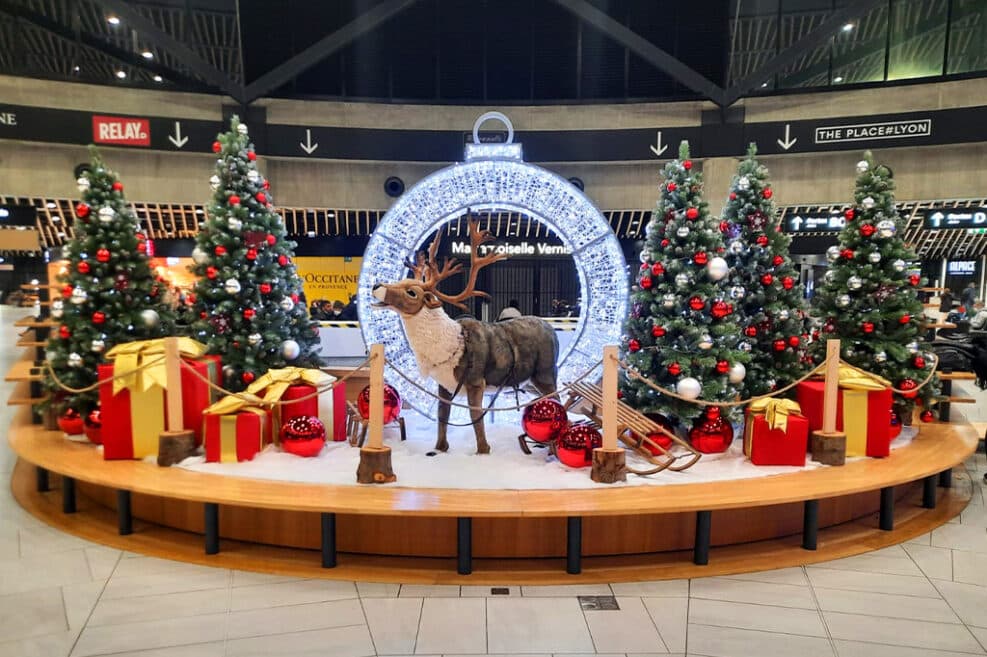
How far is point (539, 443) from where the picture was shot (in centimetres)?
455

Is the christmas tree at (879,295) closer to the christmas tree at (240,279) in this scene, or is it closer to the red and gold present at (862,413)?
the red and gold present at (862,413)

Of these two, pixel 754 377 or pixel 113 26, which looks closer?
pixel 754 377

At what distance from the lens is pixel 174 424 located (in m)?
4.20

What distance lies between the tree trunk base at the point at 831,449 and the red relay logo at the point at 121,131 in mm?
10502

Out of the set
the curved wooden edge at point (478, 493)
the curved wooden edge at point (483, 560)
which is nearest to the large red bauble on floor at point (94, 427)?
the curved wooden edge at point (478, 493)

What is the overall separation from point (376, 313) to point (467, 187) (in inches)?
51.1

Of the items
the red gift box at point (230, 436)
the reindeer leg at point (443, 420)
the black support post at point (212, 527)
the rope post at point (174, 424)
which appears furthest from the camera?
the reindeer leg at point (443, 420)

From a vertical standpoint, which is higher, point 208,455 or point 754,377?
point 754,377

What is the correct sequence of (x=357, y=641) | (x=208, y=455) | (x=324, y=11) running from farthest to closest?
(x=324, y=11), (x=208, y=455), (x=357, y=641)

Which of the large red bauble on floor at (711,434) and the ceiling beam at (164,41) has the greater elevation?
the ceiling beam at (164,41)

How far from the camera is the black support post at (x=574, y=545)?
11.3ft

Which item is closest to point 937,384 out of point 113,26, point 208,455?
point 208,455

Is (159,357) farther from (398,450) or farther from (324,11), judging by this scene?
(324,11)

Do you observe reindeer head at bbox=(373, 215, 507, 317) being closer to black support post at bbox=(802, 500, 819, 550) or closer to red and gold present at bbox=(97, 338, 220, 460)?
red and gold present at bbox=(97, 338, 220, 460)
